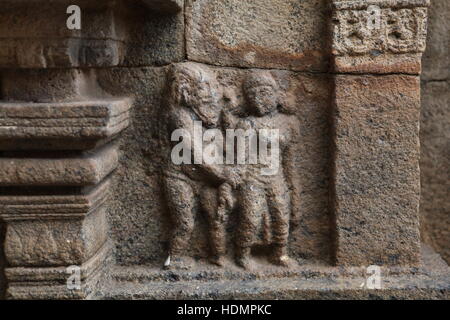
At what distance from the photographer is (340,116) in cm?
246

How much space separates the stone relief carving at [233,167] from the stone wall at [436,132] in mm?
930

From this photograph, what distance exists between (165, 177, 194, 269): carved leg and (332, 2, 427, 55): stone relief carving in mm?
911

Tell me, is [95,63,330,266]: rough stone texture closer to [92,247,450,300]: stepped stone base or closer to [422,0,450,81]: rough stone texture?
[92,247,450,300]: stepped stone base

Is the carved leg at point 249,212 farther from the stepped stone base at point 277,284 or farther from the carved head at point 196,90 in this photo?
the carved head at point 196,90

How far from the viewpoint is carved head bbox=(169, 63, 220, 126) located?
8.10 feet

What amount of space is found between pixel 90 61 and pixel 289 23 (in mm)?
890

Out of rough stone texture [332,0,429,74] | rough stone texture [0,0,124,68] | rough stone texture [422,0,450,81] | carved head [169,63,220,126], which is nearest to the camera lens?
rough stone texture [0,0,124,68]

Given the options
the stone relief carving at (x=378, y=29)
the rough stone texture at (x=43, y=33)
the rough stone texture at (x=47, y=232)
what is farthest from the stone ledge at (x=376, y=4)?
the rough stone texture at (x=47, y=232)

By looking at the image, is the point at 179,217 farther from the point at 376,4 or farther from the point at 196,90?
the point at 376,4

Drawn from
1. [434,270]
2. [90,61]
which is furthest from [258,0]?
[434,270]

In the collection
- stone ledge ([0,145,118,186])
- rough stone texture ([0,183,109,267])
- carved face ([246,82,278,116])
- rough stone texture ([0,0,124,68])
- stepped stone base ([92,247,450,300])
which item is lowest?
stepped stone base ([92,247,450,300])

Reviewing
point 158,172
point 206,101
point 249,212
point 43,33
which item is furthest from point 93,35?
point 249,212

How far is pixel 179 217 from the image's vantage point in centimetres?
255

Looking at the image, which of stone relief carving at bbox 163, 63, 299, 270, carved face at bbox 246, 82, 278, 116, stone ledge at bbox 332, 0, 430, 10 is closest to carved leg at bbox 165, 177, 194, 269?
stone relief carving at bbox 163, 63, 299, 270
